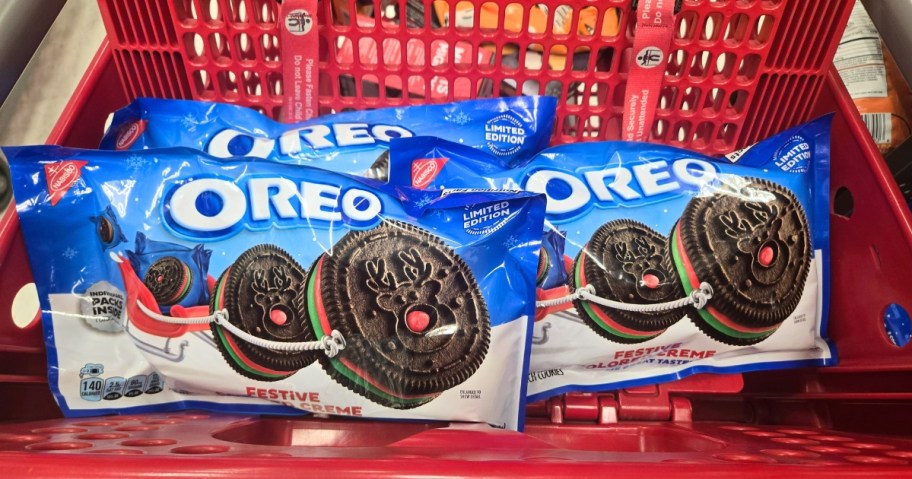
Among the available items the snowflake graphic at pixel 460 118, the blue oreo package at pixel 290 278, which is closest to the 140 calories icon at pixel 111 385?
the blue oreo package at pixel 290 278

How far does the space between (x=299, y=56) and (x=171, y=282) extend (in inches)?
11.5

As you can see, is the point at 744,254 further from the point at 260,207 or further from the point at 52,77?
the point at 52,77

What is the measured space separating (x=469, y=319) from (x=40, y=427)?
17.7 inches

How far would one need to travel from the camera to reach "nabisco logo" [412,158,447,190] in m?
0.76

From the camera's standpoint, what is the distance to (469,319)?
69 centimetres

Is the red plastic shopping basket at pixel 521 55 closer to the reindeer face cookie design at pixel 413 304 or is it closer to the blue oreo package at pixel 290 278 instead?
the blue oreo package at pixel 290 278

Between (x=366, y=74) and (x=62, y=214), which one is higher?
(x=366, y=74)

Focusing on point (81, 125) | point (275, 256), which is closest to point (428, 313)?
point (275, 256)

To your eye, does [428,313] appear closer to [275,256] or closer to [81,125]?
[275,256]

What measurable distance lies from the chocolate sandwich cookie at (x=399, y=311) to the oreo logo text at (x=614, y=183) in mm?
153

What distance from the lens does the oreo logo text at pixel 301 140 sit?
79cm

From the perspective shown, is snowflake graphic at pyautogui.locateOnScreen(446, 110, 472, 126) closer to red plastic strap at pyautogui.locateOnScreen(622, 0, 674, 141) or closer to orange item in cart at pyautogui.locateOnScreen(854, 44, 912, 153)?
red plastic strap at pyautogui.locateOnScreen(622, 0, 674, 141)

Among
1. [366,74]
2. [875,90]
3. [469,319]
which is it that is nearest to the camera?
[469,319]

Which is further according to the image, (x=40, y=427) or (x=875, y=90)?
(x=875, y=90)
